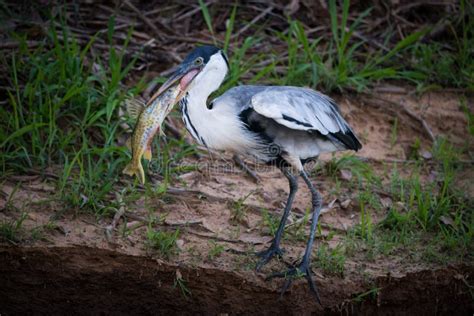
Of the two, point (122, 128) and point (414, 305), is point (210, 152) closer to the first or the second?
point (122, 128)

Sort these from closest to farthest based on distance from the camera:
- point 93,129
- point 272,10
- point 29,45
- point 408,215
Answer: point 408,215
point 93,129
point 29,45
point 272,10

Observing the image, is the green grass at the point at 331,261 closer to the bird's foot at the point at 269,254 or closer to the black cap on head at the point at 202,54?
the bird's foot at the point at 269,254

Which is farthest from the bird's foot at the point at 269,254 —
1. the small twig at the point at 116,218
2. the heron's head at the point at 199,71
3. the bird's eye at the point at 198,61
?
the bird's eye at the point at 198,61

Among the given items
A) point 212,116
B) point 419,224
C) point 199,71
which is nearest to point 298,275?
point 212,116

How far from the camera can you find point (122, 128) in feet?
20.7

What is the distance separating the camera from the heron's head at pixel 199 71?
4977 millimetres

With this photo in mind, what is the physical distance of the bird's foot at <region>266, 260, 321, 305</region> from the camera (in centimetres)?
505

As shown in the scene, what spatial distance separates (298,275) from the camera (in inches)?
199

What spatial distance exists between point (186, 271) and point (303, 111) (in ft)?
4.54

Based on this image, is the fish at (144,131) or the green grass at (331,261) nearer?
the fish at (144,131)

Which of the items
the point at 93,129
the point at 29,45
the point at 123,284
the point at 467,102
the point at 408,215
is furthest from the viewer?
the point at 467,102

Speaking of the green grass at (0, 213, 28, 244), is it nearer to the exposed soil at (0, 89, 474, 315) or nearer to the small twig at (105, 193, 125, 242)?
the exposed soil at (0, 89, 474, 315)

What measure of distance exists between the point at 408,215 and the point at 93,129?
9.02ft

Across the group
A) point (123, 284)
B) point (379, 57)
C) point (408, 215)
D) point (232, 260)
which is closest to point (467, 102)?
point (379, 57)
